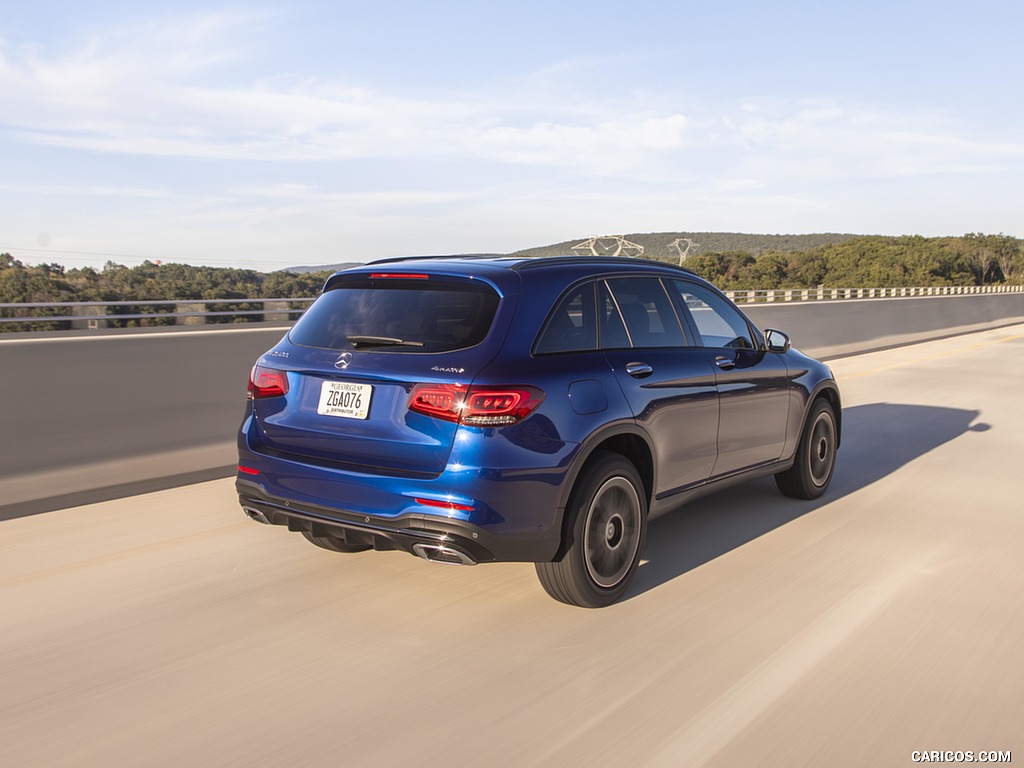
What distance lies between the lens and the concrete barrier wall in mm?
6910

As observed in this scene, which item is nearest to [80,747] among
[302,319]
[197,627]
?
[197,627]

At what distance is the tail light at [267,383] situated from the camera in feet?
16.3

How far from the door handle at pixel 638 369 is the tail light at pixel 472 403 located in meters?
0.90

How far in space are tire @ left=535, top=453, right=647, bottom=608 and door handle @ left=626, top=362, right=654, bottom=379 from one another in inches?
18.3

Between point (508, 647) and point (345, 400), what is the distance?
4.31 ft

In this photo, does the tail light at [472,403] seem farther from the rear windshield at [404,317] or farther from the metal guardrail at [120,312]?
the metal guardrail at [120,312]

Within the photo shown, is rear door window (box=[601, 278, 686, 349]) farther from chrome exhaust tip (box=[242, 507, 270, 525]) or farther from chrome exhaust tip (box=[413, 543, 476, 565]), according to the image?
chrome exhaust tip (box=[242, 507, 270, 525])

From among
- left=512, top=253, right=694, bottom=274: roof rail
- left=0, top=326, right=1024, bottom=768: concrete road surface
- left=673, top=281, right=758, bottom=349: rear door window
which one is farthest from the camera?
left=673, top=281, right=758, bottom=349: rear door window

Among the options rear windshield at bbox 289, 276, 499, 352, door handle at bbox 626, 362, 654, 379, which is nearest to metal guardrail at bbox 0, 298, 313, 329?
rear windshield at bbox 289, 276, 499, 352

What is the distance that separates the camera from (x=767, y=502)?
729 centimetres

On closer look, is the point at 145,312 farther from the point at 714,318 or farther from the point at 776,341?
the point at 714,318

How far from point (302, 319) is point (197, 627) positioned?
159 centimetres

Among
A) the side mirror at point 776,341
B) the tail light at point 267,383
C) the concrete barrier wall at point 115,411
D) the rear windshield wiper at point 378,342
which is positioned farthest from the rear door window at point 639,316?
the concrete barrier wall at point 115,411

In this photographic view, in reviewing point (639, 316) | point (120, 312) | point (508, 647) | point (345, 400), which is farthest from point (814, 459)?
point (120, 312)
